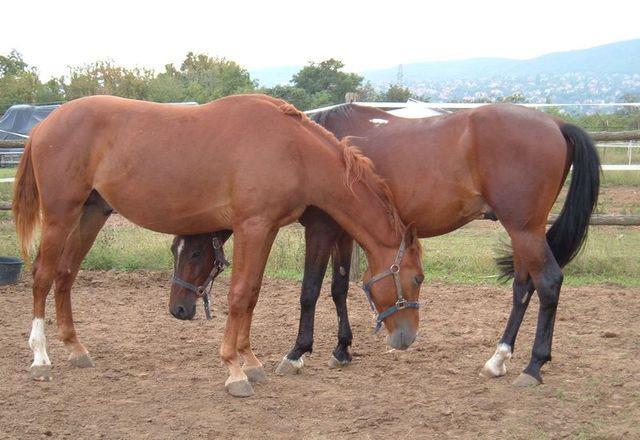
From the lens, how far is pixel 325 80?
31797mm

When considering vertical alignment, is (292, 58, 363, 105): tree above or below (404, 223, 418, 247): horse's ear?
above

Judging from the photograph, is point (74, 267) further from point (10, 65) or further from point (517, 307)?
point (10, 65)

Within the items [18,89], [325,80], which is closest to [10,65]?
[18,89]

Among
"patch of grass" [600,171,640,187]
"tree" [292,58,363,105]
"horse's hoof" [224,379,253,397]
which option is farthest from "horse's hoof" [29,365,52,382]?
"tree" [292,58,363,105]

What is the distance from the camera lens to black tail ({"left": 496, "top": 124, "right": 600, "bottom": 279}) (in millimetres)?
5082

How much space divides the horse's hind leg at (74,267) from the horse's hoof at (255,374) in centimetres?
124

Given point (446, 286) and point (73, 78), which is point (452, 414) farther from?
point (73, 78)

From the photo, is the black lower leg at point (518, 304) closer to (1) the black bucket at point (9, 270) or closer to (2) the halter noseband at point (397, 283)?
(2) the halter noseband at point (397, 283)

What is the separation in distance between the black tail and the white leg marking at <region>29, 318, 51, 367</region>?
3.70 m

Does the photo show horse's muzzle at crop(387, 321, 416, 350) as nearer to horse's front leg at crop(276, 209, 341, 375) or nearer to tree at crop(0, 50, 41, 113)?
horse's front leg at crop(276, 209, 341, 375)

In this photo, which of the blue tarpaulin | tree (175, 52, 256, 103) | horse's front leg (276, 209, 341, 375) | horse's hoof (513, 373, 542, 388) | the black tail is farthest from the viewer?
tree (175, 52, 256, 103)

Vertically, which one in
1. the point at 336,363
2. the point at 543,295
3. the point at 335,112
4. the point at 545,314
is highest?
the point at 335,112

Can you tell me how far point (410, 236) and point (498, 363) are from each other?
1.15 meters

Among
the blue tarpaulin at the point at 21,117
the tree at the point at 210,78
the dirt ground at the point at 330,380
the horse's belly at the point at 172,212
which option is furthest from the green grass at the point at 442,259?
the tree at the point at 210,78
